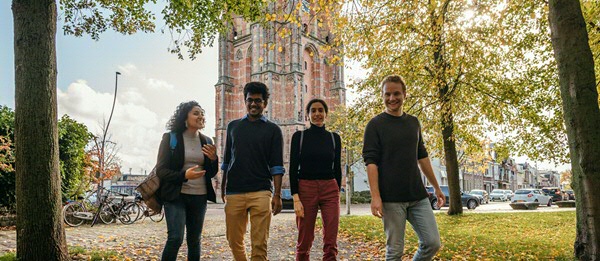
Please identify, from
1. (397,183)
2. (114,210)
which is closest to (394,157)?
(397,183)

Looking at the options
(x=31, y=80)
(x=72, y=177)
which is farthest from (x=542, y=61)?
(x=72, y=177)

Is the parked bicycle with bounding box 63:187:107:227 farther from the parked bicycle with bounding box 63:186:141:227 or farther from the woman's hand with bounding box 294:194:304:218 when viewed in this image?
the woman's hand with bounding box 294:194:304:218

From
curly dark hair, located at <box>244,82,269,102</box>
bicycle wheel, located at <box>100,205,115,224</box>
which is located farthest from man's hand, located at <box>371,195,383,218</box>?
bicycle wheel, located at <box>100,205,115,224</box>

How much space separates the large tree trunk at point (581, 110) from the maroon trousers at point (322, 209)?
3.06 meters

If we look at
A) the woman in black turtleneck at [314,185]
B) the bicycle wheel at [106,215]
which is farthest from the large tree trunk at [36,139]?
the bicycle wheel at [106,215]

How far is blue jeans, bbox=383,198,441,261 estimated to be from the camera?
3.57m

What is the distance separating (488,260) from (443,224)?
6577 mm

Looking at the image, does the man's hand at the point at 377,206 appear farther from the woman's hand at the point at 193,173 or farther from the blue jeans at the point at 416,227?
the woman's hand at the point at 193,173

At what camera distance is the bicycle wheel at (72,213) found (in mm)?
12441

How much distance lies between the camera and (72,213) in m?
12.6

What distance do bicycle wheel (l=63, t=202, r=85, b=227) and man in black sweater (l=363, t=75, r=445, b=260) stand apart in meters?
11.5

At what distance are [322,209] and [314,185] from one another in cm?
27

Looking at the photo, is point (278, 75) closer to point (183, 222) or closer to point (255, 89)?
point (255, 89)

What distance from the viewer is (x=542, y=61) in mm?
14727
